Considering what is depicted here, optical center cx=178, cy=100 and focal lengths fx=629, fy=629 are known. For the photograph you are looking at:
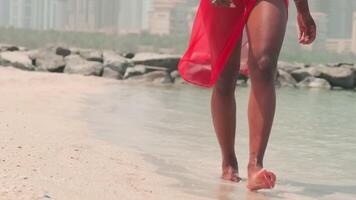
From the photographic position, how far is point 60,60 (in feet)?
46.0

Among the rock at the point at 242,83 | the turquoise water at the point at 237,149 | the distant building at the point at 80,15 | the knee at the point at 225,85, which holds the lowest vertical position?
the distant building at the point at 80,15

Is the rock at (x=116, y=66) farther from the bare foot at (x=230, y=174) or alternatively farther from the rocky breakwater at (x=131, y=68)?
the bare foot at (x=230, y=174)

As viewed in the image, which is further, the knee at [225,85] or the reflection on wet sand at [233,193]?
the knee at [225,85]

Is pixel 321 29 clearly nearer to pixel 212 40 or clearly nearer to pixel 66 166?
pixel 212 40

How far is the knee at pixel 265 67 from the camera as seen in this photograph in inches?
88.5

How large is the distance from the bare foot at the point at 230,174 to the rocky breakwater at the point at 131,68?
1039cm

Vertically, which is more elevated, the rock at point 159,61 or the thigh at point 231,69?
the thigh at point 231,69

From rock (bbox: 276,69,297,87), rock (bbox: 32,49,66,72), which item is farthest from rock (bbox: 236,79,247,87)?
rock (bbox: 32,49,66,72)

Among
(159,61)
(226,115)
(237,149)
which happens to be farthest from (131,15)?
(226,115)

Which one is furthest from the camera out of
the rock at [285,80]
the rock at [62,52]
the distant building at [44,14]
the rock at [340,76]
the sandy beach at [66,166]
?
the distant building at [44,14]

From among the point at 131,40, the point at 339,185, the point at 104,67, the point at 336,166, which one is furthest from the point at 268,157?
the point at 131,40

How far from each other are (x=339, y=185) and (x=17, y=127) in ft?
6.02

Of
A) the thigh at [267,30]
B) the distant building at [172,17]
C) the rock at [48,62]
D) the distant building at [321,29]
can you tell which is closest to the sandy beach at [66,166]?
the thigh at [267,30]

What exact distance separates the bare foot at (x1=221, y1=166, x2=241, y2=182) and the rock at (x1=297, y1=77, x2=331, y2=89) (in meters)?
13.8
